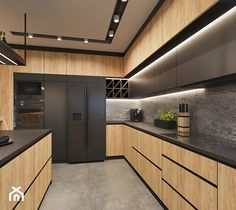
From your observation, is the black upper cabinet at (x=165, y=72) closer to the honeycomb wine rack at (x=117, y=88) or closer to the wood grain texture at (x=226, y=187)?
the wood grain texture at (x=226, y=187)

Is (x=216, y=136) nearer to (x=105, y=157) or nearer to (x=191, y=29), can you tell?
(x=191, y=29)

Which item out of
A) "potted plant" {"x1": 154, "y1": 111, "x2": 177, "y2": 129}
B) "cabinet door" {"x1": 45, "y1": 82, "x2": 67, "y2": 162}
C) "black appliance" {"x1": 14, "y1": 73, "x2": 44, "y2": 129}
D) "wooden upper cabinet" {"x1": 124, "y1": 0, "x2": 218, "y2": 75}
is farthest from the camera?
"cabinet door" {"x1": 45, "y1": 82, "x2": 67, "y2": 162}

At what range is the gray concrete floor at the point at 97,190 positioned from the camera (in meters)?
2.35

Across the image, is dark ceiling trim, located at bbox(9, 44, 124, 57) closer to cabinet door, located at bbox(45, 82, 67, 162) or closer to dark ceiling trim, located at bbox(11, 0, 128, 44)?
dark ceiling trim, located at bbox(11, 0, 128, 44)

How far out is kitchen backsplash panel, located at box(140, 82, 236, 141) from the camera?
6.29 ft

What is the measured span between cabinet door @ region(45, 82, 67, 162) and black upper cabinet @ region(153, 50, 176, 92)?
2268mm

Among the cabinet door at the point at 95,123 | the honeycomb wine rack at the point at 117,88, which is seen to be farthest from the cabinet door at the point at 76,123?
the honeycomb wine rack at the point at 117,88

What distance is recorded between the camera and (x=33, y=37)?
3.60 m

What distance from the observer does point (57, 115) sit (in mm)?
4141

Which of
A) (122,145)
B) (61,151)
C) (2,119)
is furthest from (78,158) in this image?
(2,119)

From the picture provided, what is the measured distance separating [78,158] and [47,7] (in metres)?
3.12

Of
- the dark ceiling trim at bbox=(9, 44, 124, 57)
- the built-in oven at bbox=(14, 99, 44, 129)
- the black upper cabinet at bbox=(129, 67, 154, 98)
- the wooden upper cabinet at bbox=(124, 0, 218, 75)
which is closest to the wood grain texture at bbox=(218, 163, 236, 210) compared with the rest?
the wooden upper cabinet at bbox=(124, 0, 218, 75)

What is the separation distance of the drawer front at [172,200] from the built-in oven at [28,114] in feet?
9.96

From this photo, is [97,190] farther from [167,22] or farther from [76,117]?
[167,22]
